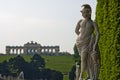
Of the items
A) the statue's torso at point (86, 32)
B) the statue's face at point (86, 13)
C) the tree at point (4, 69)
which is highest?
the statue's face at point (86, 13)

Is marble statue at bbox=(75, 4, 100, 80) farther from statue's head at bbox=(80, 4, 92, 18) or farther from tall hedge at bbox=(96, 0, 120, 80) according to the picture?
tall hedge at bbox=(96, 0, 120, 80)

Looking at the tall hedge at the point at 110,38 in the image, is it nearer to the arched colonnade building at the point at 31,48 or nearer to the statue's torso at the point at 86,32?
the statue's torso at the point at 86,32

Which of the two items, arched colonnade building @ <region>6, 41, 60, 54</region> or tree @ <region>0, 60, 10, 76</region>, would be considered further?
arched colonnade building @ <region>6, 41, 60, 54</region>

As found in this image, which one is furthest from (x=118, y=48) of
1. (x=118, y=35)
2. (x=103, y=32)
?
(x=103, y=32)

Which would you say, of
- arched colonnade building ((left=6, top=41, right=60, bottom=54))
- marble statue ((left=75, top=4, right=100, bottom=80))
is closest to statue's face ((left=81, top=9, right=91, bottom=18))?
marble statue ((left=75, top=4, right=100, bottom=80))

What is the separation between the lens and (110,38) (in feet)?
57.3

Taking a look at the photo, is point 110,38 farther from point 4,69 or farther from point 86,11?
point 4,69

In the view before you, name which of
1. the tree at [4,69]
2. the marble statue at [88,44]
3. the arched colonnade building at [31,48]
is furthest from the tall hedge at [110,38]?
the arched colonnade building at [31,48]

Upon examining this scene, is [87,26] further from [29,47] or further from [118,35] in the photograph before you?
[29,47]

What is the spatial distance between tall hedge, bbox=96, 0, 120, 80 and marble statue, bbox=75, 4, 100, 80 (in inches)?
75.4

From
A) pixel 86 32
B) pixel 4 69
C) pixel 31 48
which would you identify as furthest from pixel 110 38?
pixel 31 48

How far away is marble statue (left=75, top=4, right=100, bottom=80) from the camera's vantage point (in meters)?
14.8

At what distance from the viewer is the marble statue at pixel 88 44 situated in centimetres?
1477

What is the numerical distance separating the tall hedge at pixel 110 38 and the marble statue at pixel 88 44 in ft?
6.28
